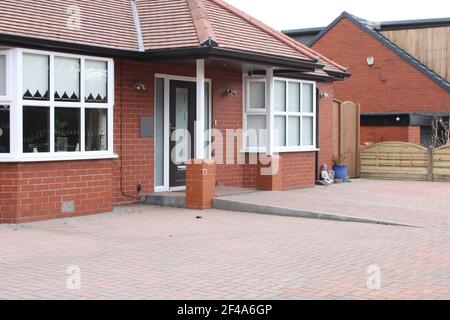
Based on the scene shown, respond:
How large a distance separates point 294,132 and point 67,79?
709 cm

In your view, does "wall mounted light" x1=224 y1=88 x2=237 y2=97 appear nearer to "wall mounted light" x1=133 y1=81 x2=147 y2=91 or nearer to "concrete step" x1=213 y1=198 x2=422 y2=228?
"wall mounted light" x1=133 y1=81 x2=147 y2=91

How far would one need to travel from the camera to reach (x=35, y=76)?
1183 cm

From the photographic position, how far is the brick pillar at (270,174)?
52.9 feet

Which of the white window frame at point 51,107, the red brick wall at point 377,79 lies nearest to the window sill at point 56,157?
the white window frame at point 51,107

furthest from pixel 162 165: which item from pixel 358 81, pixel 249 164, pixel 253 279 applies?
pixel 358 81

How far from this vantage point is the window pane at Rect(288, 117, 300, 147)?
17.5 meters

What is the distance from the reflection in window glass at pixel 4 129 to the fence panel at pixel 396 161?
13538mm

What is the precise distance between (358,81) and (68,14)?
18.9 metres

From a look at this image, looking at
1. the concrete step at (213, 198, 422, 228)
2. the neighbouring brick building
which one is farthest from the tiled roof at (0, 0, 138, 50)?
the neighbouring brick building

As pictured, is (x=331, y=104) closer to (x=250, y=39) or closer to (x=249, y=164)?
(x=249, y=164)

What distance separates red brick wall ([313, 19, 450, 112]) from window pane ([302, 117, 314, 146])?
37.2 ft

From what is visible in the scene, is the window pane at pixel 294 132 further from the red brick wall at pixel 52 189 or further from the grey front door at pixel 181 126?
the red brick wall at pixel 52 189

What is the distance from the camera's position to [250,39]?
1468 cm
